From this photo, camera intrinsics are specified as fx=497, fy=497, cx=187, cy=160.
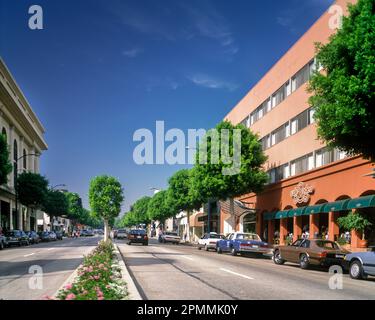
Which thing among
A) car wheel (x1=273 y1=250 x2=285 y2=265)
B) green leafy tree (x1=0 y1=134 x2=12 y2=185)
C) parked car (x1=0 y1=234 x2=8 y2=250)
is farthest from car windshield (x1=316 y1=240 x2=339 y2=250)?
green leafy tree (x1=0 y1=134 x2=12 y2=185)

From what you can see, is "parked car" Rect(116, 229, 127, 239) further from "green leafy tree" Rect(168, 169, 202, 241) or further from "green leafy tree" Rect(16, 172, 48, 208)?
"green leafy tree" Rect(16, 172, 48, 208)

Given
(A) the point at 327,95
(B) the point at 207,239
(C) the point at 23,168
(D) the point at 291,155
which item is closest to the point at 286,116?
(D) the point at 291,155

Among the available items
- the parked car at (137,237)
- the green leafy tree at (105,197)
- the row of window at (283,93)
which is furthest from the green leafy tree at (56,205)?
the parked car at (137,237)

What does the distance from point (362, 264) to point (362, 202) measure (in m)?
10.8

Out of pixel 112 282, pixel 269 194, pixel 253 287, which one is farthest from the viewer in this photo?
pixel 269 194

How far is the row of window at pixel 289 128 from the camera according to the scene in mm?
38322

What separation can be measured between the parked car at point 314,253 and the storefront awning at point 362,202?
552 centimetres

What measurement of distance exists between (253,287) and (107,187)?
52943mm

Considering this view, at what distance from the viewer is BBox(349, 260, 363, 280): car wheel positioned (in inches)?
708

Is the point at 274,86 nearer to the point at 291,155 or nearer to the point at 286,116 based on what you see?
the point at 286,116

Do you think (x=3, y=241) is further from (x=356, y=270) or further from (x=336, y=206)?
(x=356, y=270)

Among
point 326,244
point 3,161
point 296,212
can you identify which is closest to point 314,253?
point 326,244

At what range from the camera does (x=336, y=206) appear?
31.5 m

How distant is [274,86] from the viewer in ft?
154
